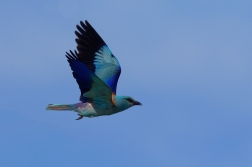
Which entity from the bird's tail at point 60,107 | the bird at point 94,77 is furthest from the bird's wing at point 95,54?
the bird's tail at point 60,107

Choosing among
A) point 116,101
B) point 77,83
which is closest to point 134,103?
point 116,101

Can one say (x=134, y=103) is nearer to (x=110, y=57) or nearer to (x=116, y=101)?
(x=116, y=101)

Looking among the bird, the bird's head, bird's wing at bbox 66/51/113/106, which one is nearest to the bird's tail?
Result: the bird

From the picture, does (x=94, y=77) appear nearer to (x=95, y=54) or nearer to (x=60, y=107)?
(x=60, y=107)

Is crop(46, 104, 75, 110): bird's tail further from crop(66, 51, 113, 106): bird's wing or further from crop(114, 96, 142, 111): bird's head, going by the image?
crop(114, 96, 142, 111): bird's head

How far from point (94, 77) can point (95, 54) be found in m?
2.74

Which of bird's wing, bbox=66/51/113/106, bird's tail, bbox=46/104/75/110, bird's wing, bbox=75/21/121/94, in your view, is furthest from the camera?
bird's wing, bbox=75/21/121/94

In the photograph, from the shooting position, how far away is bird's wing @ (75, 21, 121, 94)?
18078 mm

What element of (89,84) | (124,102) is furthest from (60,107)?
(124,102)

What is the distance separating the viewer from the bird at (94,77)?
16.0 m

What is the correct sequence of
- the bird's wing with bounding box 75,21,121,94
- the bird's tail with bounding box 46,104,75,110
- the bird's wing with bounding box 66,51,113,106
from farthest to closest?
the bird's wing with bounding box 75,21,121,94, the bird's tail with bounding box 46,104,75,110, the bird's wing with bounding box 66,51,113,106

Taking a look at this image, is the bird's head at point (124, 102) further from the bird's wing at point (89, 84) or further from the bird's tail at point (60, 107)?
the bird's tail at point (60, 107)

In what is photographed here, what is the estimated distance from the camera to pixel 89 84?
52.7ft

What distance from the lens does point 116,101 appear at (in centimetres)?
1612
